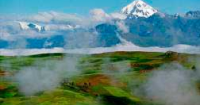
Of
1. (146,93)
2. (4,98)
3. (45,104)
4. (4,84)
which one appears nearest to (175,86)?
(146,93)

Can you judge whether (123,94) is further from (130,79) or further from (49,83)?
(130,79)

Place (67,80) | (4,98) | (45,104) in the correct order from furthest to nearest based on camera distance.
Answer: (67,80) → (4,98) → (45,104)

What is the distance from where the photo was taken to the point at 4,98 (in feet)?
478

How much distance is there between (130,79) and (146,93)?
39.3 metres

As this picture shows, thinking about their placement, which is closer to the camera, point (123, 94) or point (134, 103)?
point (134, 103)

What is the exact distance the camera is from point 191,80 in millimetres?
157500

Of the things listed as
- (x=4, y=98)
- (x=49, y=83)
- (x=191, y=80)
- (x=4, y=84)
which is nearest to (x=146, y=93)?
(x=191, y=80)

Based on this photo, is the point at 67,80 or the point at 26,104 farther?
the point at 67,80

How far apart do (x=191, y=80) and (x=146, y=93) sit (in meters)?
17.3

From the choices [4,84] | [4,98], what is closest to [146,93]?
[4,98]

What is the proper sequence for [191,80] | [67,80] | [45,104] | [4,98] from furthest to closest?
1. [67,80]
2. [191,80]
3. [4,98]
4. [45,104]

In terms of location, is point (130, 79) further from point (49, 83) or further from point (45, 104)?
point (45, 104)

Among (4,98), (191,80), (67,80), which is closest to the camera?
(4,98)

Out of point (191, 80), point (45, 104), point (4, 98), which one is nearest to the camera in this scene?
point (45, 104)
